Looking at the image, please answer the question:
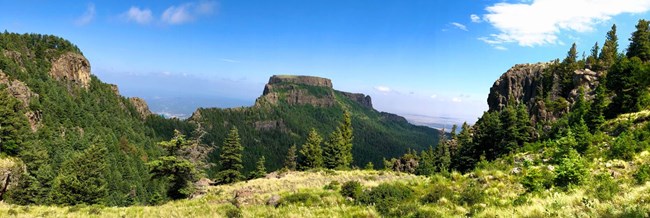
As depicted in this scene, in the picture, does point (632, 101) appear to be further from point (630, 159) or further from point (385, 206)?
point (385, 206)

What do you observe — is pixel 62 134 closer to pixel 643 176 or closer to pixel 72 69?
pixel 72 69

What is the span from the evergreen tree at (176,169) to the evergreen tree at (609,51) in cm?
8180

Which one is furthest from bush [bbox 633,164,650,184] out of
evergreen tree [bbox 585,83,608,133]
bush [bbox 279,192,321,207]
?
evergreen tree [bbox 585,83,608,133]

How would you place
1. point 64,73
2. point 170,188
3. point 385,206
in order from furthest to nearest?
1. point 64,73
2. point 170,188
3. point 385,206

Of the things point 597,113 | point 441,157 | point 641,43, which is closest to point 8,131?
point 597,113

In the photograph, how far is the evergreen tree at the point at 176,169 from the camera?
3553 cm

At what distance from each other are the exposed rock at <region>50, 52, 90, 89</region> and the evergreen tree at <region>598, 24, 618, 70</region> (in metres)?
209

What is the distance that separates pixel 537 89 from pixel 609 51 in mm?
19181

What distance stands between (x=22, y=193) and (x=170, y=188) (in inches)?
1473

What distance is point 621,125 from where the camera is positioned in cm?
3100

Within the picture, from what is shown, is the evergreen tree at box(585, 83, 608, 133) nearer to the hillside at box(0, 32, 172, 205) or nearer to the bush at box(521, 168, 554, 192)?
the bush at box(521, 168, 554, 192)

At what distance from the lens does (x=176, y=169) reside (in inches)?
1446

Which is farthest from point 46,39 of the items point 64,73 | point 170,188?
point 170,188

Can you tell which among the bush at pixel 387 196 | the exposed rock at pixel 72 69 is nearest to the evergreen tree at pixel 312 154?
the bush at pixel 387 196
